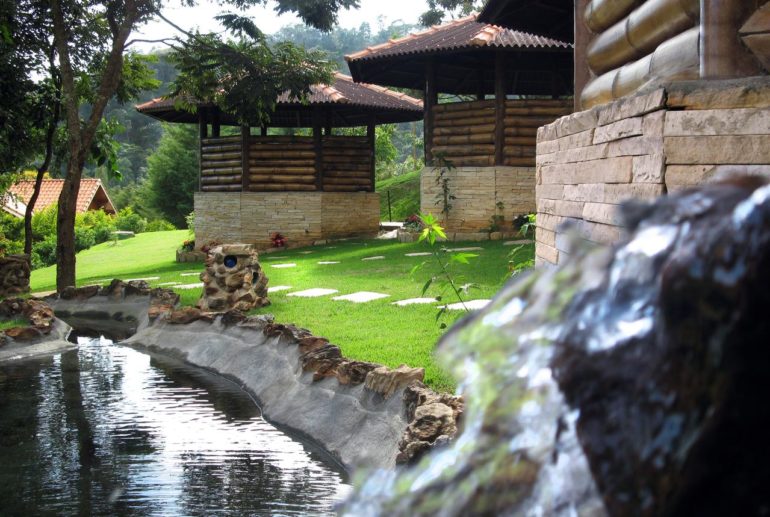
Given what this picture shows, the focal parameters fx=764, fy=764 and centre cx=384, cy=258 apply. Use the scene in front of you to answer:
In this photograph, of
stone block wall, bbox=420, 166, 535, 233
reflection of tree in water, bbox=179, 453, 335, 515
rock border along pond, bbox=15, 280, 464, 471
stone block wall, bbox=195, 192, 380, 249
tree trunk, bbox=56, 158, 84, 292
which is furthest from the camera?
stone block wall, bbox=195, 192, 380, 249

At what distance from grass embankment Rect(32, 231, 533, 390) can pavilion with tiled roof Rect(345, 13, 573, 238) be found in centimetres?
169

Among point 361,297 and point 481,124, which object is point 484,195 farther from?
point 361,297

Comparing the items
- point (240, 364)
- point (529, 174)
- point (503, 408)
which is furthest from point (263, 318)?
point (529, 174)

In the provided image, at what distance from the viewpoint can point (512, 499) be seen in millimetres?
1512

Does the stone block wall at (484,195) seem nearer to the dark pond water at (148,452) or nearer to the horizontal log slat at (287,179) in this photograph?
the horizontal log slat at (287,179)

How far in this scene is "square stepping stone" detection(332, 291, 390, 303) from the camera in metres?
9.63

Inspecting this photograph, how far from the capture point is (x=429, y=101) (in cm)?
1761

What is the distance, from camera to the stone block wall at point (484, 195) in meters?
16.6

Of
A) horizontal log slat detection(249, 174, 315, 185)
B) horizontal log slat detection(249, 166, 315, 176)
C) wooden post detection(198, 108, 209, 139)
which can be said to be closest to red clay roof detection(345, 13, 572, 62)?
horizontal log slat detection(249, 166, 315, 176)

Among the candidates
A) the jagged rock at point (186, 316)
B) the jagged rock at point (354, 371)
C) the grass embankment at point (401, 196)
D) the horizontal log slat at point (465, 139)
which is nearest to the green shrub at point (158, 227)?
the grass embankment at point (401, 196)

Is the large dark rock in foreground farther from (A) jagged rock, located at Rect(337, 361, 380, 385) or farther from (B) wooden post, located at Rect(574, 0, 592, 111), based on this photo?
(B) wooden post, located at Rect(574, 0, 592, 111)

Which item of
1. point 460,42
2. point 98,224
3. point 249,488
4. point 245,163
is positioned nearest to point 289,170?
point 245,163

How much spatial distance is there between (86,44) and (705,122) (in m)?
15.2

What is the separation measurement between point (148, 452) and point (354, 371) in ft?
5.22
